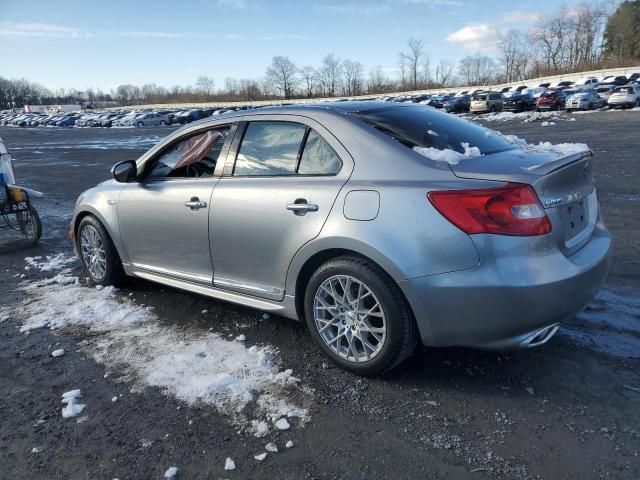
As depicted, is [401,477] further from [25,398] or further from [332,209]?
[25,398]

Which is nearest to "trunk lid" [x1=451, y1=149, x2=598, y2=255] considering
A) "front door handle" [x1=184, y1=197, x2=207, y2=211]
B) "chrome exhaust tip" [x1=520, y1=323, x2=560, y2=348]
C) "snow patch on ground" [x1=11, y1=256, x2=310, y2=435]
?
"chrome exhaust tip" [x1=520, y1=323, x2=560, y2=348]

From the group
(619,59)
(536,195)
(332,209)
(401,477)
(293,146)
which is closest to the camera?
(401,477)

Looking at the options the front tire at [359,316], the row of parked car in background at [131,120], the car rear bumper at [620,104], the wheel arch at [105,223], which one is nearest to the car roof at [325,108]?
the front tire at [359,316]

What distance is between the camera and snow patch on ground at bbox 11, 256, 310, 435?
3123 mm

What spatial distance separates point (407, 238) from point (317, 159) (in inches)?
35.7

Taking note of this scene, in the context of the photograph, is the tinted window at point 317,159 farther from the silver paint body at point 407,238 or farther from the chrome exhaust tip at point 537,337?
the chrome exhaust tip at point 537,337

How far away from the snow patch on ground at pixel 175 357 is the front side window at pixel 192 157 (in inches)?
48.9

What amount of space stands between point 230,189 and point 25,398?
1901mm

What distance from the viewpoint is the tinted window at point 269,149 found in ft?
11.9

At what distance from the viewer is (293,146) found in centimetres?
363

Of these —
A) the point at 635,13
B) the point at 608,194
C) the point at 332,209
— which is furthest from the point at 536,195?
the point at 635,13

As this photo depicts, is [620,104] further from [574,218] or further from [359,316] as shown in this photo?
[359,316]

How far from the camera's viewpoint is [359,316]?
3.24 meters

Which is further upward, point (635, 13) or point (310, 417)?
point (635, 13)
